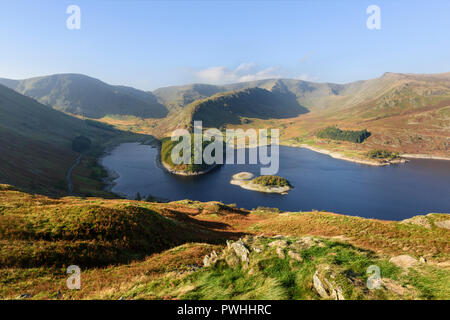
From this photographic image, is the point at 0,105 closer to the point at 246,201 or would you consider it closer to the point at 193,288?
the point at 246,201

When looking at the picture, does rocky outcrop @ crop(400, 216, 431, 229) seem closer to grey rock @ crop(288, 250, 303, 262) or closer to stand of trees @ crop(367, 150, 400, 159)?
grey rock @ crop(288, 250, 303, 262)

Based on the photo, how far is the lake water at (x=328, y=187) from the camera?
343 ft

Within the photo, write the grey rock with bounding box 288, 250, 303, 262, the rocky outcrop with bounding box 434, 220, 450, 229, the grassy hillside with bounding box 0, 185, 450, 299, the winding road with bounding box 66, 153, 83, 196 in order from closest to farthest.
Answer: the grassy hillside with bounding box 0, 185, 450, 299, the grey rock with bounding box 288, 250, 303, 262, the rocky outcrop with bounding box 434, 220, 450, 229, the winding road with bounding box 66, 153, 83, 196

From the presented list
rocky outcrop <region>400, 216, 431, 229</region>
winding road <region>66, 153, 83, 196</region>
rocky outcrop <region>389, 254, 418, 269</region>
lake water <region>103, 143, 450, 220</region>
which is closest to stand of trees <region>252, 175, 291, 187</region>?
lake water <region>103, 143, 450, 220</region>

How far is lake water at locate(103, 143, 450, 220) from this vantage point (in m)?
104

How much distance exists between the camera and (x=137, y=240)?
2030 cm

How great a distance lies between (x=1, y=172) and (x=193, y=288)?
100755 mm

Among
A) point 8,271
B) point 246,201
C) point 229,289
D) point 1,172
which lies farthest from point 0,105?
point 229,289

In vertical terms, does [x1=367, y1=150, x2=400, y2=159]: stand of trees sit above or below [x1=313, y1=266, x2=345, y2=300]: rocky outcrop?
below

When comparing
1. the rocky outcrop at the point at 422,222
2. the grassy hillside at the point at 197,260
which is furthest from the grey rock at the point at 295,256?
the rocky outcrop at the point at 422,222

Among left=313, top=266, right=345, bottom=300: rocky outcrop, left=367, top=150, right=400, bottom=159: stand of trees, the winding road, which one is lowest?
the winding road

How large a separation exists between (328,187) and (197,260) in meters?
133

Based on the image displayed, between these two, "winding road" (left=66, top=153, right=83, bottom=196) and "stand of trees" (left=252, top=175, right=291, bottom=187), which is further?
"stand of trees" (left=252, top=175, right=291, bottom=187)

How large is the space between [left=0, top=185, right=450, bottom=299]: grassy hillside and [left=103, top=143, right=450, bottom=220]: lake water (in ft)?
285
